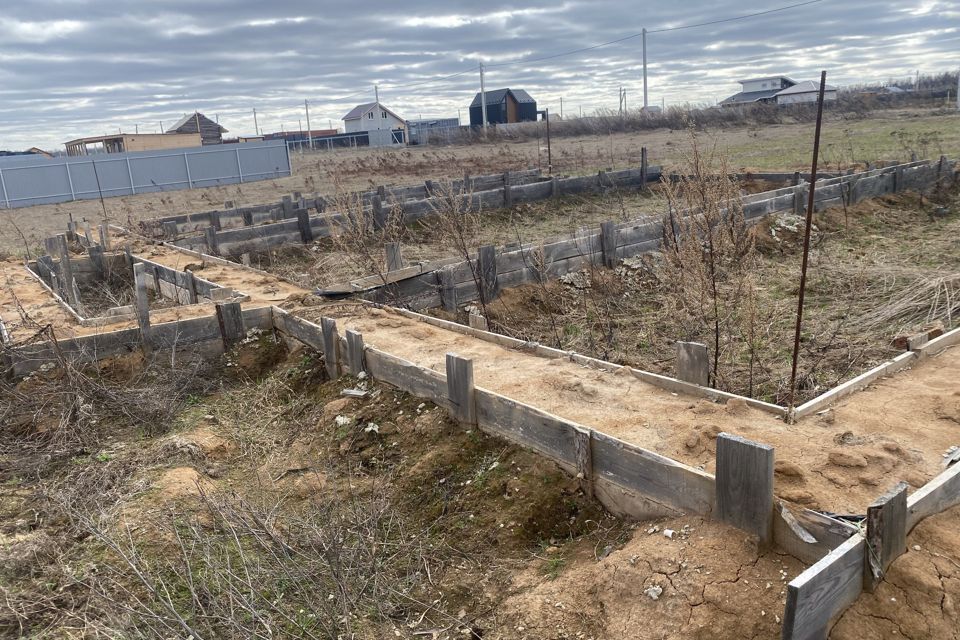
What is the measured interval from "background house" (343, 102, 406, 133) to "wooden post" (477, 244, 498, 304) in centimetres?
6905

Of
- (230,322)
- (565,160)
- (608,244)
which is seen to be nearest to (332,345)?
(230,322)

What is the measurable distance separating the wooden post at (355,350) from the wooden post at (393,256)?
278 centimetres

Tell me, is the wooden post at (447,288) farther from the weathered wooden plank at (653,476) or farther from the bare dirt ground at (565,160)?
the bare dirt ground at (565,160)

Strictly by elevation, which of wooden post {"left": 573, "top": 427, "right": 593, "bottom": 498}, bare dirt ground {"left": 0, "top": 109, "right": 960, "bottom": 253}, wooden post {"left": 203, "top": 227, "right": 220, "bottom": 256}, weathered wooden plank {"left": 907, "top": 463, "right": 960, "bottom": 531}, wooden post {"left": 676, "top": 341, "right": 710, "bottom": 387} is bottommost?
wooden post {"left": 573, "top": 427, "right": 593, "bottom": 498}

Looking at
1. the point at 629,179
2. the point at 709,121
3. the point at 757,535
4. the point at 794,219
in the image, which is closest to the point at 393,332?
the point at 757,535

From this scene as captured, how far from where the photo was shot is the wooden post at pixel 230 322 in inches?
346

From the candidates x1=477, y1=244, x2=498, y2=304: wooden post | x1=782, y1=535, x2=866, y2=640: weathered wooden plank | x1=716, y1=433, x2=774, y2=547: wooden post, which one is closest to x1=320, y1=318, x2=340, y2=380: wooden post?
x1=477, y1=244, x2=498, y2=304: wooden post

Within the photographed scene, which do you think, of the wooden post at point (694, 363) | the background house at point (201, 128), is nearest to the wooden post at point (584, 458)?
the wooden post at point (694, 363)

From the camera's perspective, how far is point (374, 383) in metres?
7.07

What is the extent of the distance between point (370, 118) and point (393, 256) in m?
71.2

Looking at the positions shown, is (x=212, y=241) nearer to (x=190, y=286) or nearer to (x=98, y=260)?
(x=98, y=260)

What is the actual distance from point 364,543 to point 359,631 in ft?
2.11

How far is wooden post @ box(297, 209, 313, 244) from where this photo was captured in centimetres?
1530

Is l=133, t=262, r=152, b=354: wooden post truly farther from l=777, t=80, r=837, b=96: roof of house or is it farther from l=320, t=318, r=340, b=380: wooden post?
l=777, t=80, r=837, b=96: roof of house
